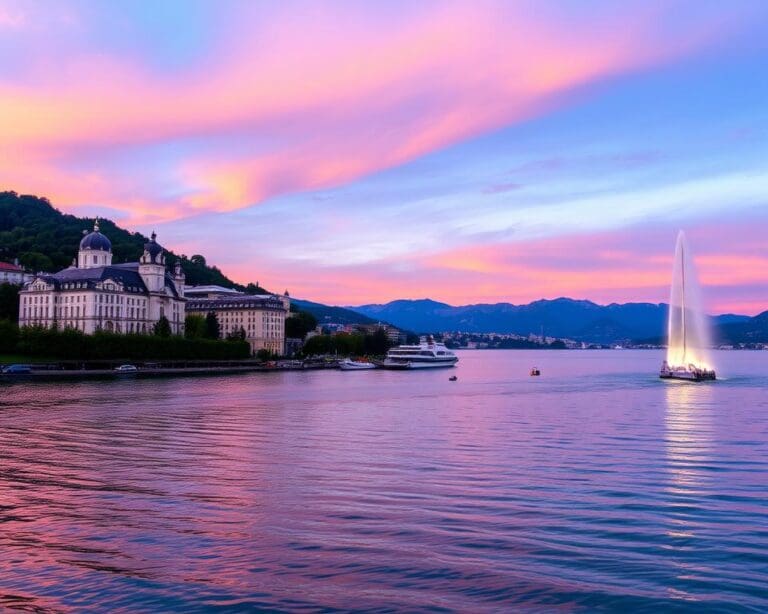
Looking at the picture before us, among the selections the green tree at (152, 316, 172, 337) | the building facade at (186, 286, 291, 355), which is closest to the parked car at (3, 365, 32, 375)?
the green tree at (152, 316, 172, 337)

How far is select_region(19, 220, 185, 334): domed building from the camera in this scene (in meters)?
147

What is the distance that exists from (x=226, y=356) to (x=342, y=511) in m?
134

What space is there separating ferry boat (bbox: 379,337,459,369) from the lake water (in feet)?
365

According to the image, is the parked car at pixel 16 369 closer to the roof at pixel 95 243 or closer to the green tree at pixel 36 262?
Answer: the roof at pixel 95 243

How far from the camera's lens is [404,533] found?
18953 millimetres

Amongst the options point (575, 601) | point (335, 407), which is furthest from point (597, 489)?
point (335, 407)

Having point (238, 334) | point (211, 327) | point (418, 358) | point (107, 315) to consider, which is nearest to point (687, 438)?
point (418, 358)

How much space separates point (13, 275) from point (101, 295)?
40.9 metres

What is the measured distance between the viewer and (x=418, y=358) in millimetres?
160500

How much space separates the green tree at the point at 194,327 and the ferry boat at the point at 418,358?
37.8m

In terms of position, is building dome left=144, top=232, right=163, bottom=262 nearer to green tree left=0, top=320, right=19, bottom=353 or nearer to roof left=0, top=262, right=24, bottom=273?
roof left=0, top=262, right=24, bottom=273

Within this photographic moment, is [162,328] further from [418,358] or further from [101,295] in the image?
[418,358]

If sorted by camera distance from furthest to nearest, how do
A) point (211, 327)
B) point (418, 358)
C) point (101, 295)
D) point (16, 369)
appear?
point (211, 327), point (418, 358), point (101, 295), point (16, 369)

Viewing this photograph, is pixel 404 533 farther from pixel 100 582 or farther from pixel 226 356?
pixel 226 356
